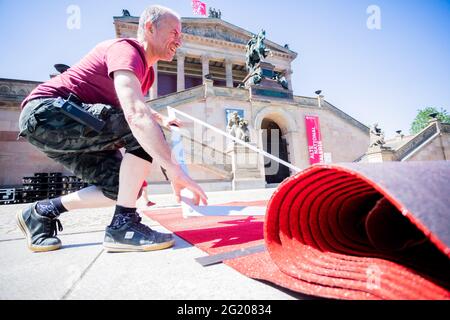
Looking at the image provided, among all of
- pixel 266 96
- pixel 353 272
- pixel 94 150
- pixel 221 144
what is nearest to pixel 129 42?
pixel 94 150

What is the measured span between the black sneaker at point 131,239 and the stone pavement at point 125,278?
0.15ft

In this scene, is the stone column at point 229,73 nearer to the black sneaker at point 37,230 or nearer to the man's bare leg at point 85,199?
the man's bare leg at point 85,199

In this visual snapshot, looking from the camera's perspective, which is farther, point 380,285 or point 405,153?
point 405,153

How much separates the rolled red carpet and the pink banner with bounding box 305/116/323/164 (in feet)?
55.6

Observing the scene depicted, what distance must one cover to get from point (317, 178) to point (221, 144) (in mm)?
13368

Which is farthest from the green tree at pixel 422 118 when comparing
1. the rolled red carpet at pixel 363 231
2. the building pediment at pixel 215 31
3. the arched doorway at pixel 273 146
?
the rolled red carpet at pixel 363 231

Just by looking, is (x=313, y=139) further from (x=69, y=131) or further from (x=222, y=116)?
(x=69, y=131)

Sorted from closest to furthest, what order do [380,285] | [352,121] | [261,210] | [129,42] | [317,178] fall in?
[380,285]
[317,178]
[129,42]
[261,210]
[352,121]

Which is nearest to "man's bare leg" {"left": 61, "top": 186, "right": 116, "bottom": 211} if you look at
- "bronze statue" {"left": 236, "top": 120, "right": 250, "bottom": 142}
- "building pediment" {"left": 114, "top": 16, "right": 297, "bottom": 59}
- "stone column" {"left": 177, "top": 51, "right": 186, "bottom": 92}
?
"bronze statue" {"left": 236, "top": 120, "right": 250, "bottom": 142}

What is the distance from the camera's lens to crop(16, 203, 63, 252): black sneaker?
1.54 meters

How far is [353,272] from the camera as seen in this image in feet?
2.38

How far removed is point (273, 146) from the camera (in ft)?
57.3

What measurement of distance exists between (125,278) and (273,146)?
1701cm
